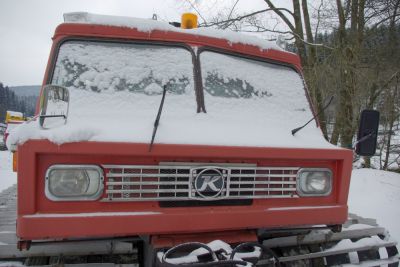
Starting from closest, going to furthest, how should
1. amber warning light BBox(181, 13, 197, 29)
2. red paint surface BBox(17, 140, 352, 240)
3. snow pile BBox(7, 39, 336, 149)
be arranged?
red paint surface BBox(17, 140, 352, 240) < snow pile BBox(7, 39, 336, 149) < amber warning light BBox(181, 13, 197, 29)

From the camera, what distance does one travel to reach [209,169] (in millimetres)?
2271

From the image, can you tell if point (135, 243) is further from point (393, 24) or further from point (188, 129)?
point (393, 24)

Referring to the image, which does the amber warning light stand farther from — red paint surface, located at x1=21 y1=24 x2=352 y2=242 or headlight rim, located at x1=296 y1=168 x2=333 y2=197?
headlight rim, located at x1=296 y1=168 x2=333 y2=197

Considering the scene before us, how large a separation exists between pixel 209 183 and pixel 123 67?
4.07ft

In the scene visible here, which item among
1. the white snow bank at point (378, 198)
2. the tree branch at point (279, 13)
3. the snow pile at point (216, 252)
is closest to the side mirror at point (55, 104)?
the snow pile at point (216, 252)

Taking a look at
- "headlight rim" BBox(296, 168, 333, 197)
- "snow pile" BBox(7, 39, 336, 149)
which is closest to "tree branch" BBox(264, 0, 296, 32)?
"snow pile" BBox(7, 39, 336, 149)

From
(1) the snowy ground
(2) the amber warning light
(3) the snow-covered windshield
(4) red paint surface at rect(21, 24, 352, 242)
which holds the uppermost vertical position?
(2) the amber warning light

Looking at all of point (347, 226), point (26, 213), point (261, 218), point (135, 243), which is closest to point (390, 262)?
point (347, 226)

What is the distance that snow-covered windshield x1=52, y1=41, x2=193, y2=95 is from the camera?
2.77 meters

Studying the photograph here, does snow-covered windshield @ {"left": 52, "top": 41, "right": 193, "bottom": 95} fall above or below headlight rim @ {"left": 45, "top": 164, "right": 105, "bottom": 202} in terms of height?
above

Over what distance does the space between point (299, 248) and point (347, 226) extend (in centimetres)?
62

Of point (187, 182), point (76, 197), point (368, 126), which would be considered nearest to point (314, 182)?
point (368, 126)

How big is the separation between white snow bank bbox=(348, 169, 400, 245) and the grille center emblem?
4.05m

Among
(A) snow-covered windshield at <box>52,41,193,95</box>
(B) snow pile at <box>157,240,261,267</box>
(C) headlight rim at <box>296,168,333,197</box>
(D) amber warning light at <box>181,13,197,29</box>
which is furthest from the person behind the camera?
(D) amber warning light at <box>181,13,197,29</box>
